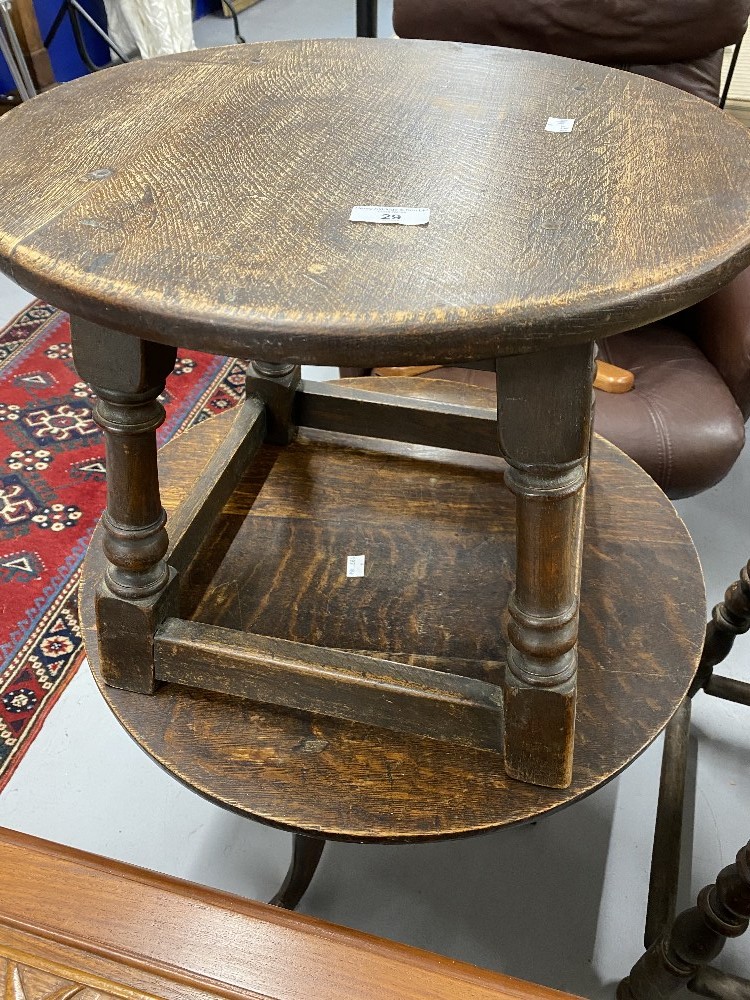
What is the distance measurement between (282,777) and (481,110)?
66 cm

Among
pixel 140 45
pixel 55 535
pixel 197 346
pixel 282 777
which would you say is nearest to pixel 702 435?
pixel 282 777

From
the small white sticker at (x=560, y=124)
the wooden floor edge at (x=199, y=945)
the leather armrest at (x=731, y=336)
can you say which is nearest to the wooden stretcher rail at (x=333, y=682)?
the wooden floor edge at (x=199, y=945)

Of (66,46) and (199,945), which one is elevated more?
(199,945)

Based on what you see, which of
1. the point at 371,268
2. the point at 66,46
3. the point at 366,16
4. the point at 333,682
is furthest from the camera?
the point at 66,46

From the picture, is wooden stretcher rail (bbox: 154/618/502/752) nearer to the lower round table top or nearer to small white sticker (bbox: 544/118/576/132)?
the lower round table top

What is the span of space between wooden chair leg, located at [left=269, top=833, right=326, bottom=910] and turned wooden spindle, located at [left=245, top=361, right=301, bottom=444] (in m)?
0.52

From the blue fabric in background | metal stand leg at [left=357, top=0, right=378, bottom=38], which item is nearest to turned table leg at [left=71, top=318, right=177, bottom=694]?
metal stand leg at [left=357, top=0, right=378, bottom=38]

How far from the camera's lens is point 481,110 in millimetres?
859

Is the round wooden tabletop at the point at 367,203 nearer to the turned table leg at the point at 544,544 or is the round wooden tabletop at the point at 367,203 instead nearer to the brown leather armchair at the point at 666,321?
the turned table leg at the point at 544,544

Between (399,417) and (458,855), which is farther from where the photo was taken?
(458,855)

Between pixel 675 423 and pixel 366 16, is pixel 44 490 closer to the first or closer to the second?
pixel 675 423

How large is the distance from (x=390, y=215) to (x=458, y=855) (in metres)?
0.91

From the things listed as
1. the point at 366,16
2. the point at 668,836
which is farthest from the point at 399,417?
the point at 366,16

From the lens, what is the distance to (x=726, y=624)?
1205mm
